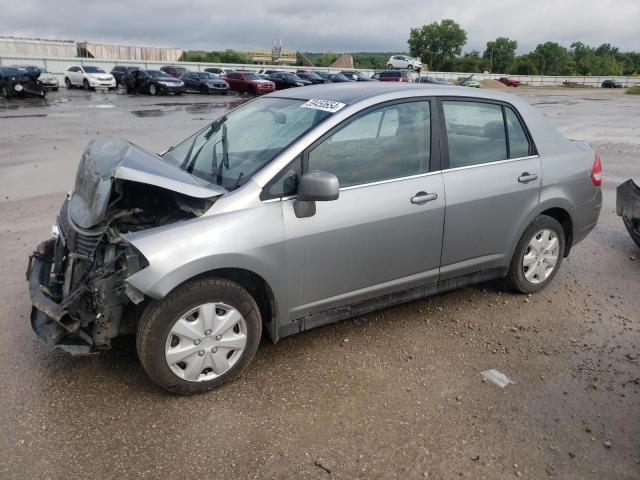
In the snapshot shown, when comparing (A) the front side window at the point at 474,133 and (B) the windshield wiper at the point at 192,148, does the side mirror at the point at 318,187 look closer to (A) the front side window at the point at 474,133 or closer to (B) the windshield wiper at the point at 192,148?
(B) the windshield wiper at the point at 192,148

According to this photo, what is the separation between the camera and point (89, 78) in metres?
33.5

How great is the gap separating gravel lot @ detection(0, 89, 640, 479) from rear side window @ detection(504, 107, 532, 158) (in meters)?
1.26

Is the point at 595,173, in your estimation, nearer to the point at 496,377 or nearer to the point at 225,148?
the point at 496,377

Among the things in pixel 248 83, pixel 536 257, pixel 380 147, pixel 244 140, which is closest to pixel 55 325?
pixel 244 140

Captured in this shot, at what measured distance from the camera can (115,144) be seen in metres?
3.64

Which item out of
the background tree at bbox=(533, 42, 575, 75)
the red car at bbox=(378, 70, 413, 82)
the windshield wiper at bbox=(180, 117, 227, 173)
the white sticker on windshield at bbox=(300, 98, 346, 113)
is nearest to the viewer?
the white sticker on windshield at bbox=(300, 98, 346, 113)

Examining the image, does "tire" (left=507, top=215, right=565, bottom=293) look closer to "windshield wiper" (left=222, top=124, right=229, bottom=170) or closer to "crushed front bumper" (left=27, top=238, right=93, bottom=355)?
"windshield wiper" (left=222, top=124, right=229, bottom=170)

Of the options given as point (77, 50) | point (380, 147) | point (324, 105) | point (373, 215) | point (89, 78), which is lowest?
point (373, 215)

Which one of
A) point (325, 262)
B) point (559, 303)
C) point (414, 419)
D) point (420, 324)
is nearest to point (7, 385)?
point (325, 262)

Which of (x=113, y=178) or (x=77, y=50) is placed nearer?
(x=113, y=178)

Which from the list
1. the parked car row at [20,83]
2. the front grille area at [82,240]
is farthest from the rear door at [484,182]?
the parked car row at [20,83]

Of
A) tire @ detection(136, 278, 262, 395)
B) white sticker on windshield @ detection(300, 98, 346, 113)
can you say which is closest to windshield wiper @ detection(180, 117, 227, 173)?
white sticker on windshield @ detection(300, 98, 346, 113)

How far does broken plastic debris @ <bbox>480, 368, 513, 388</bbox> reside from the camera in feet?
11.0

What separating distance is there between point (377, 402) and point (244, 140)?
202cm
